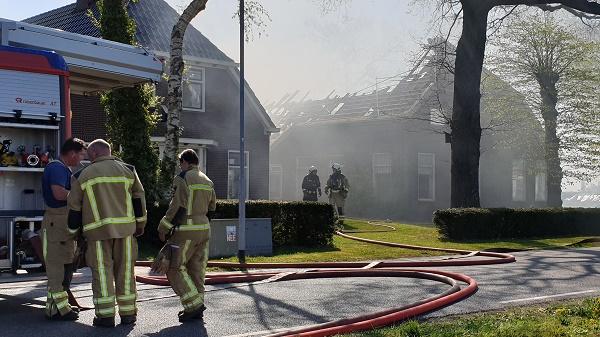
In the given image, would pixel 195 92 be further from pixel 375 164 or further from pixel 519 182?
pixel 519 182

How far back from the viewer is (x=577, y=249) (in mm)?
16656

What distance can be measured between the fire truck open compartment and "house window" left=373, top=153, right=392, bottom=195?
24.6m

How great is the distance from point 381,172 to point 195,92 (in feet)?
37.7

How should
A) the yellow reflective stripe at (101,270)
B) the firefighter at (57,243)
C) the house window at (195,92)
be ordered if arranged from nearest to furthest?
the yellow reflective stripe at (101,270) < the firefighter at (57,243) < the house window at (195,92)

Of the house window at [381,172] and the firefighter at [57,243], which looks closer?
the firefighter at [57,243]

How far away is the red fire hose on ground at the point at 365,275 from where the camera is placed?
22.4 ft

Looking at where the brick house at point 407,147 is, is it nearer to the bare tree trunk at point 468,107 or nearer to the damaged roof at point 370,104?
the damaged roof at point 370,104

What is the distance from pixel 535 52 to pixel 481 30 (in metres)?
14.1

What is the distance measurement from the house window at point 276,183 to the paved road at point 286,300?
2660cm

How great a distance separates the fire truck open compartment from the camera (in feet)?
26.4

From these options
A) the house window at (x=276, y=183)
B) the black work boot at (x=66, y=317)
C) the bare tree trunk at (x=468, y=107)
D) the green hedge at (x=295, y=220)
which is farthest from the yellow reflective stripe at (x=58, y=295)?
the house window at (x=276, y=183)

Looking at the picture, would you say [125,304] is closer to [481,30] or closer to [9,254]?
[9,254]

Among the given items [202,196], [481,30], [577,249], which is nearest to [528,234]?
[577,249]

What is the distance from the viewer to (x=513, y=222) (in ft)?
64.2
